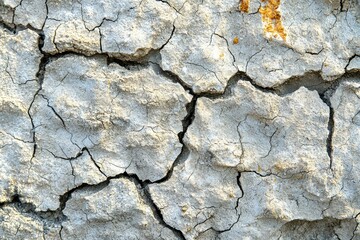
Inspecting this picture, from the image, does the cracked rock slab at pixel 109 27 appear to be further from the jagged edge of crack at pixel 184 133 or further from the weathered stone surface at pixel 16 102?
the jagged edge of crack at pixel 184 133

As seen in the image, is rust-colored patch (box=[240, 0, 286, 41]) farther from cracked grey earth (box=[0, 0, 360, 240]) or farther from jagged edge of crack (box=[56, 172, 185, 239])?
jagged edge of crack (box=[56, 172, 185, 239])

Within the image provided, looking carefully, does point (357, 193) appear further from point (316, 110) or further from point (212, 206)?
point (212, 206)

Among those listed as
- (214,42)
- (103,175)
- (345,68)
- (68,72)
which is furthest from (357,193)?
(68,72)

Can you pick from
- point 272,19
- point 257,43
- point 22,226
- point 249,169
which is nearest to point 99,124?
point 22,226

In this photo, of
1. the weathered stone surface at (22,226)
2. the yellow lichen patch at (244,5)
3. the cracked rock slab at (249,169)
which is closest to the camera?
the weathered stone surface at (22,226)

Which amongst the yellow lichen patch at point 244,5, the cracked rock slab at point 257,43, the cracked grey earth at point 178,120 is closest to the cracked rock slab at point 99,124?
the cracked grey earth at point 178,120

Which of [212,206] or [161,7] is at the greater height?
[161,7]
